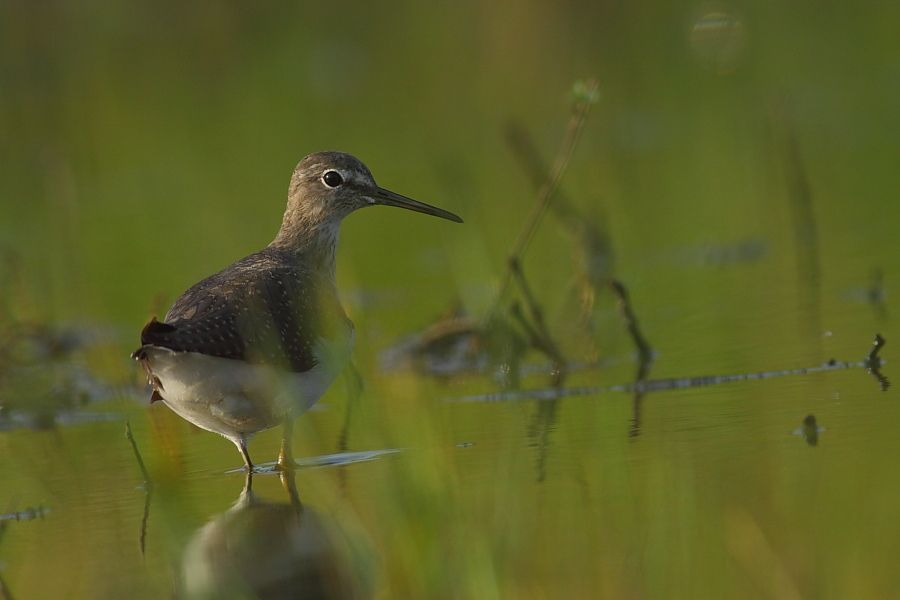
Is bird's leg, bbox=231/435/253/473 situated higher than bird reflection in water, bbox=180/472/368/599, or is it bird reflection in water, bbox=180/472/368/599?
bird's leg, bbox=231/435/253/473

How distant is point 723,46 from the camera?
18.2 m

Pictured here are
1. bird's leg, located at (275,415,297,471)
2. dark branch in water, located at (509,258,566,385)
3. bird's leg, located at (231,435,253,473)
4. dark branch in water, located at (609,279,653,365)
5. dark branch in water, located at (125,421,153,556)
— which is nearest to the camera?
dark branch in water, located at (125,421,153,556)

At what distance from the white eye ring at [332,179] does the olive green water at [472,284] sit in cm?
72

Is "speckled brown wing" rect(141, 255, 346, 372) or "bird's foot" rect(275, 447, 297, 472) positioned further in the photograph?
"bird's foot" rect(275, 447, 297, 472)

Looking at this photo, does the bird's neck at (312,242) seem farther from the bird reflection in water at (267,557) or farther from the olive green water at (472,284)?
the bird reflection in water at (267,557)

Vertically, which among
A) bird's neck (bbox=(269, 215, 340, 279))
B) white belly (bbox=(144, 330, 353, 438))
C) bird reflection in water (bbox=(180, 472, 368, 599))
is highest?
bird's neck (bbox=(269, 215, 340, 279))

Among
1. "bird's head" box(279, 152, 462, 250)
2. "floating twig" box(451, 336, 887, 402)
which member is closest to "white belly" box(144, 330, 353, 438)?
"floating twig" box(451, 336, 887, 402)

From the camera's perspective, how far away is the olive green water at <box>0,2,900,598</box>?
194 inches

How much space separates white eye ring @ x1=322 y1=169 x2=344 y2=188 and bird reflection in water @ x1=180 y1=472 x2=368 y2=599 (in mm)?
2233

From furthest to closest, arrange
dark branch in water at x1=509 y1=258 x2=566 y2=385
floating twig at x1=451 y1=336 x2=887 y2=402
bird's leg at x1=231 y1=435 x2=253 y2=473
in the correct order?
dark branch in water at x1=509 y1=258 x2=566 y2=385 → floating twig at x1=451 y1=336 x2=887 y2=402 → bird's leg at x1=231 y1=435 x2=253 y2=473

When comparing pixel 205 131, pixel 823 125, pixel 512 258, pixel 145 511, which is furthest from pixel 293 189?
pixel 205 131

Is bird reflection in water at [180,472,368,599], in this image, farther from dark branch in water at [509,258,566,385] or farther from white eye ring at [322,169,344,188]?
white eye ring at [322,169,344,188]

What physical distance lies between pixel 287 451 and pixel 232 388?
47 centimetres

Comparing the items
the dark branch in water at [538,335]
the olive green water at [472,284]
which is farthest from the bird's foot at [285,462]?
the dark branch in water at [538,335]
